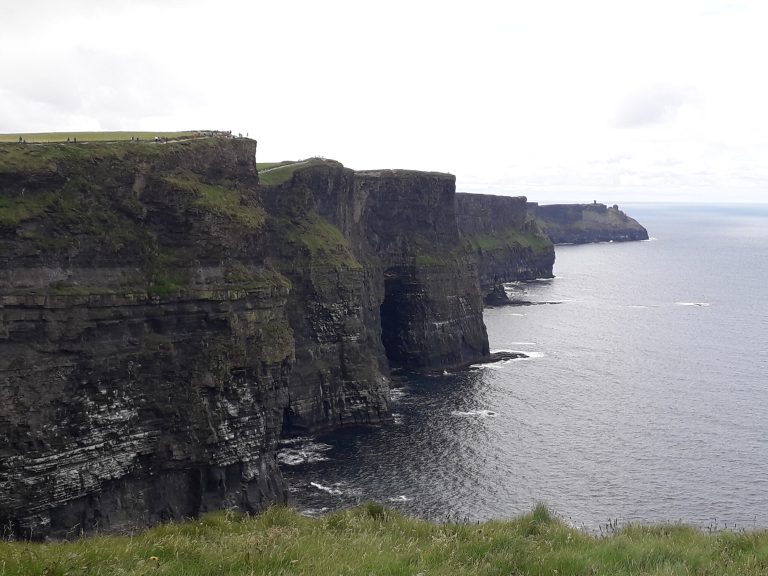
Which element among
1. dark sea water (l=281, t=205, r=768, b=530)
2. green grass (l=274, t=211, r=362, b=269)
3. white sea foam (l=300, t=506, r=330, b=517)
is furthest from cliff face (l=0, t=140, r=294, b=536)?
green grass (l=274, t=211, r=362, b=269)

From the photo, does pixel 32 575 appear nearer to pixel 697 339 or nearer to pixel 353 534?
pixel 353 534

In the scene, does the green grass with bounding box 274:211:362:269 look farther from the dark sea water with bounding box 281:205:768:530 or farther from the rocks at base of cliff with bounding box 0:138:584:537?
the dark sea water with bounding box 281:205:768:530

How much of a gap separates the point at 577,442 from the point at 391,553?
6083cm

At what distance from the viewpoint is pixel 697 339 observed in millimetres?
123438

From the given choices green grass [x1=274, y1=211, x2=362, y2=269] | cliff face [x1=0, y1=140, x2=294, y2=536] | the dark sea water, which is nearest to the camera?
cliff face [x1=0, y1=140, x2=294, y2=536]

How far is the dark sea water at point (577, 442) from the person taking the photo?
56375 mm

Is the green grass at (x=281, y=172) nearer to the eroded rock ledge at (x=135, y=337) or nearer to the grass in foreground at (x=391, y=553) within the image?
the eroded rock ledge at (x=135, y=337)

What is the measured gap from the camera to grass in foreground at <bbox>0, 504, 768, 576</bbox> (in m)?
13.6

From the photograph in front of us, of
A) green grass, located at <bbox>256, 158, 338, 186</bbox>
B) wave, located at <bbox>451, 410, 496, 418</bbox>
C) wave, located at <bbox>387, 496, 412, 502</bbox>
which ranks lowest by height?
wave, located at <bbox>387, 496, 412, 502</bbox>

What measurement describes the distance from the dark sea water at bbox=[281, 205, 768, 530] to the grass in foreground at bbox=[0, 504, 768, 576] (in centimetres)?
2834

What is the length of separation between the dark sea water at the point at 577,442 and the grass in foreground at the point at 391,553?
28.3 metres

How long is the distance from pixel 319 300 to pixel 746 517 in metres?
42.9

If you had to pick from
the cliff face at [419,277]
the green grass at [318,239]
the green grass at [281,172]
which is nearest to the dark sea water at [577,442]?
the cliff face at [419,277]

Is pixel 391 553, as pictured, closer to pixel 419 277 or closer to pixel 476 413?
pixel 476 413
